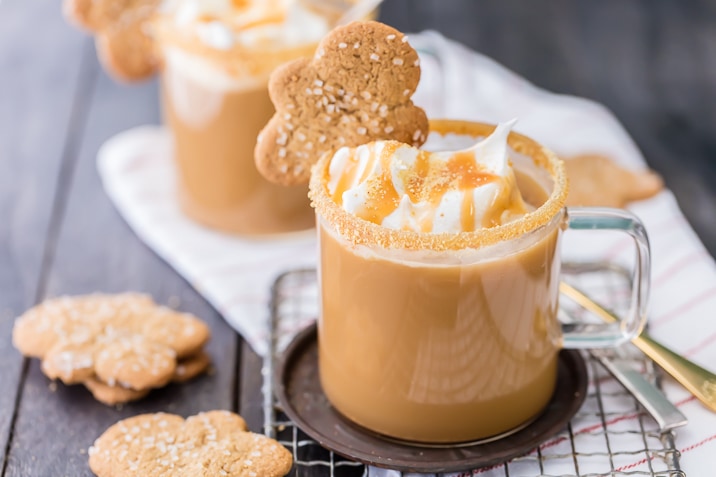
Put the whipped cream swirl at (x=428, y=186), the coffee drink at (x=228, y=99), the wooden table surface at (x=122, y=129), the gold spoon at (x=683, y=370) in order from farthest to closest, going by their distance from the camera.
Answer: the coffee drink at (x=228, y=99) → the wooden table surface at (x=122, y=129) → the gold spoon at (x=683, y=370) → the whipped cream swirl at (x=428, y=186)

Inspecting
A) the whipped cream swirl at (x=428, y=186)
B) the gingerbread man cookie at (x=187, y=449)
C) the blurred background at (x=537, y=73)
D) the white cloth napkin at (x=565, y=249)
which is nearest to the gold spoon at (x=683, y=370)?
the white cloth napkin at (x=565, y=249)

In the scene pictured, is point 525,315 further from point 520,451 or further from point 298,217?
point 298,217

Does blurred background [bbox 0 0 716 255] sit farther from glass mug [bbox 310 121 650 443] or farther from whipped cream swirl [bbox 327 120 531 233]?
whipped cream swirl [bbox 327 120 531 233]

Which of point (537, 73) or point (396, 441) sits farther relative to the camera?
point (537, 73)

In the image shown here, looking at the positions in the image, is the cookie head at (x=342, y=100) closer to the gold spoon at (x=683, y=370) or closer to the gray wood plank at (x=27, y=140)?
the gold spoon at (x=683, y=370)

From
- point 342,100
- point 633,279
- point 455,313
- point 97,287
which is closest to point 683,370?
point 633,279

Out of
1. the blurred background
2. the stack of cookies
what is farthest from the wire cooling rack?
the blurred background

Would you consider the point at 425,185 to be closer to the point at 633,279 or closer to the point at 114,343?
the point at 633,279
